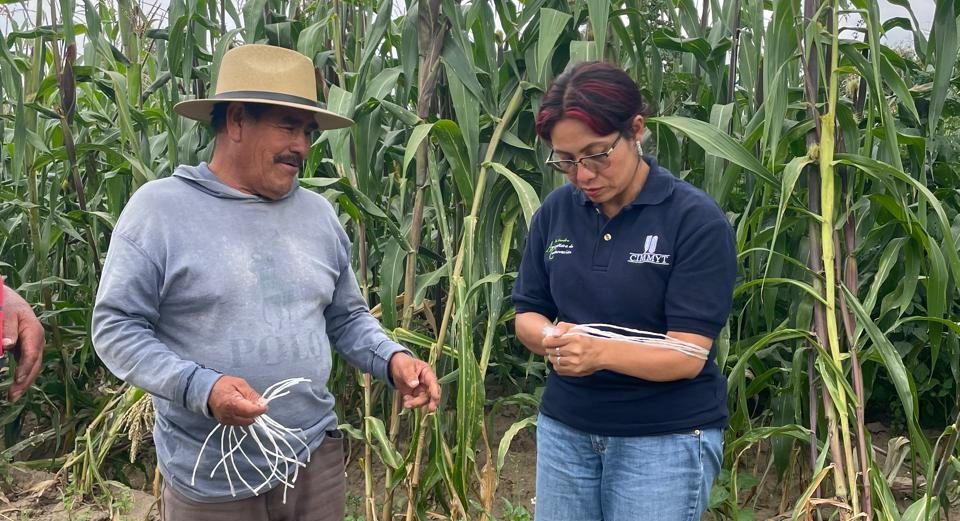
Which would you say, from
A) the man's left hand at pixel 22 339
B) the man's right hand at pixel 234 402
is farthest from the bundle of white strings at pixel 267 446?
the man's left hand at pixel 22 339

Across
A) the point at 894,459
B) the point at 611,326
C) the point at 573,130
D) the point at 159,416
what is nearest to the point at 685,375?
the point at 611,326

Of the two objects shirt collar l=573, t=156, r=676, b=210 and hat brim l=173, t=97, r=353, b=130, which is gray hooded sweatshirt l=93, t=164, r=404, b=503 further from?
shirt collar l=573, t=156, r=676, b=210

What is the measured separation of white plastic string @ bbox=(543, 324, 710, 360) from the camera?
1.65 meters

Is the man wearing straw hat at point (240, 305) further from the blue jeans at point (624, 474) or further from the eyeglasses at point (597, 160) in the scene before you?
the eyeglasses at point (597, 160)

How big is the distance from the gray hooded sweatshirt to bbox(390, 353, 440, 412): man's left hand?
0.05 metres

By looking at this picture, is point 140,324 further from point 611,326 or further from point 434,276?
point 434,276

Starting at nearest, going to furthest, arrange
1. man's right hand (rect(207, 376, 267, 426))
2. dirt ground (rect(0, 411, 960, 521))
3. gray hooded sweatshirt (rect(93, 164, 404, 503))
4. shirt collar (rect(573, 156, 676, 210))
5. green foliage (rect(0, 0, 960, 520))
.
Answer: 1. man's right hand (rect(207, 376, 267, 426))
2. gray hooded sweatshirt (rect(93, 164, 404, 503))
3. shirt collar (rect(573, 156, 676, 210))
4. green foliage (rect(0, 0, 960, 520))
5. dirt ground (rect(0, 411, 960, 521))

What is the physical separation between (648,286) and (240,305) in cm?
80

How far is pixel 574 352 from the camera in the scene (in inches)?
65.1

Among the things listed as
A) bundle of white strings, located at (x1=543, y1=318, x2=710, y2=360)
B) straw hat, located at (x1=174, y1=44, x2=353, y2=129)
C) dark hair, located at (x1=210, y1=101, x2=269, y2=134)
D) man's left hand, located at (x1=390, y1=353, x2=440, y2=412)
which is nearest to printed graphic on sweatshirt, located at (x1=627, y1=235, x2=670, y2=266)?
bundle of white strings, located at (x1=543, y1=318, x2=710, y2=360)

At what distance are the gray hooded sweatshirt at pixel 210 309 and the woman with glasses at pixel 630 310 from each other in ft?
1.45

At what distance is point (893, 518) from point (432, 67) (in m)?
1.73

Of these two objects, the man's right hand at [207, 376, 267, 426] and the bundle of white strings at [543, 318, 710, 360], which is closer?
the man's right hand at [207, 376, 267, 426]

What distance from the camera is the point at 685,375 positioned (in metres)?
1.68
